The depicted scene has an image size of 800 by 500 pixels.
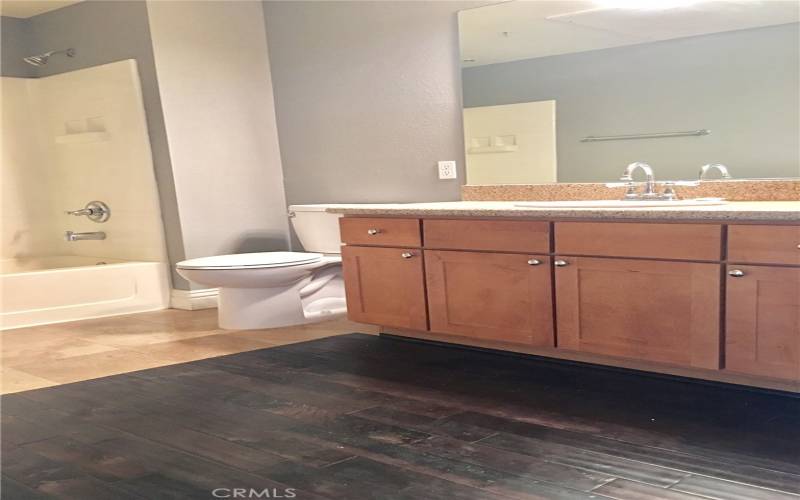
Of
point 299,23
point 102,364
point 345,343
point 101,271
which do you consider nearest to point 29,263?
point 101,271

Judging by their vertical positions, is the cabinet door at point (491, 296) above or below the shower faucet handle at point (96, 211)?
below

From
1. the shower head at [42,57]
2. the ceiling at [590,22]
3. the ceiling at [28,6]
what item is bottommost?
the ceiling at [590,22]

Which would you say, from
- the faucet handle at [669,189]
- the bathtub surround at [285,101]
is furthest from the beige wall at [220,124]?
the faucet handle at [669,189]

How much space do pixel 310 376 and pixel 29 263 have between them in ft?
10.6

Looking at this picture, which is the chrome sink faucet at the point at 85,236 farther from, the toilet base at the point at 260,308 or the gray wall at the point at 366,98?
the toilet base at the point at 260,308

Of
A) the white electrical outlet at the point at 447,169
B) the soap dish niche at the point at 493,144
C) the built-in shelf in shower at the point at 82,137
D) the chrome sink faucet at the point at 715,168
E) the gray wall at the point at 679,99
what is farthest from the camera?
the built-in shelf in shower at the point at 82,137

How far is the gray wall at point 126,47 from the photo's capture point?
4.33 meters

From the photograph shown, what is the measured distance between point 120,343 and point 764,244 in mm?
3094

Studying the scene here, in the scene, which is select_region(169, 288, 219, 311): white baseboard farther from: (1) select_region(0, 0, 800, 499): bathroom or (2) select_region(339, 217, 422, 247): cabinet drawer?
(2) select_region(339, 217, 422, 247): cabinet drawer

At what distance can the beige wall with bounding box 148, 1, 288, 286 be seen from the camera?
4371 mm

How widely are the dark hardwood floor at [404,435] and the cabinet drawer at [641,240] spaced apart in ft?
1.60

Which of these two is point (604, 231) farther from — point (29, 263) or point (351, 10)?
point (29, 263)

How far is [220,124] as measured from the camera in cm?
455

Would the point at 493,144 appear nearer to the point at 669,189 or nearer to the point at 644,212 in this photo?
the point at 669,189
